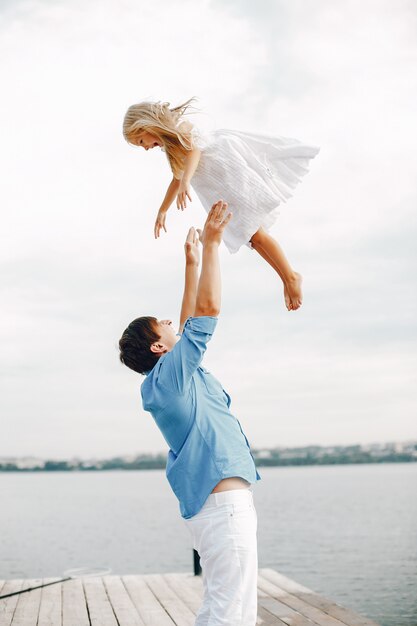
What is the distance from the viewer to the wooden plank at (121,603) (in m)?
4.49

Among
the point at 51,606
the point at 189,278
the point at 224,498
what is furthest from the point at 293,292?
the point at 51,606

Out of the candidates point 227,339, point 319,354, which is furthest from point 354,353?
point 227,339

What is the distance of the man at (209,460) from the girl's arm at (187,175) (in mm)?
345

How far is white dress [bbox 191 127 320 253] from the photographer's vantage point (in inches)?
121

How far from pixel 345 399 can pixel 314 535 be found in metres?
30.1

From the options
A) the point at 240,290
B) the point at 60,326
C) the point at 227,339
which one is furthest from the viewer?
the point at 60,326

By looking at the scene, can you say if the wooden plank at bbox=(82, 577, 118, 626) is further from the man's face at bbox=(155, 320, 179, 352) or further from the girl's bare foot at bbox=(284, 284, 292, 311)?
the man's face at bbox=(155, 320, 179, 352)

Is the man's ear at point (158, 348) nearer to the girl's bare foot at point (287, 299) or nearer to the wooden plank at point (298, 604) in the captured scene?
the girl's bare foot at point (287, 299)

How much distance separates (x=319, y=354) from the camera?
66438 millimetres

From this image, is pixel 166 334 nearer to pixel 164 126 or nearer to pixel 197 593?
pixel 164 126

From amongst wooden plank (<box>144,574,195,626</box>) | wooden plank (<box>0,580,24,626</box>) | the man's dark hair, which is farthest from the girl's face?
wooden plank (<box>0,580,24,626</box>)

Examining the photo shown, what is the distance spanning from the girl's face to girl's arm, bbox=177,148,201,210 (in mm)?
155

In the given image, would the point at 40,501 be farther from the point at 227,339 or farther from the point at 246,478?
the point at 246,478

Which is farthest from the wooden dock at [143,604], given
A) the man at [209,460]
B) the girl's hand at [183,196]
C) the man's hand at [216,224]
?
the man's hand at [216,224]
